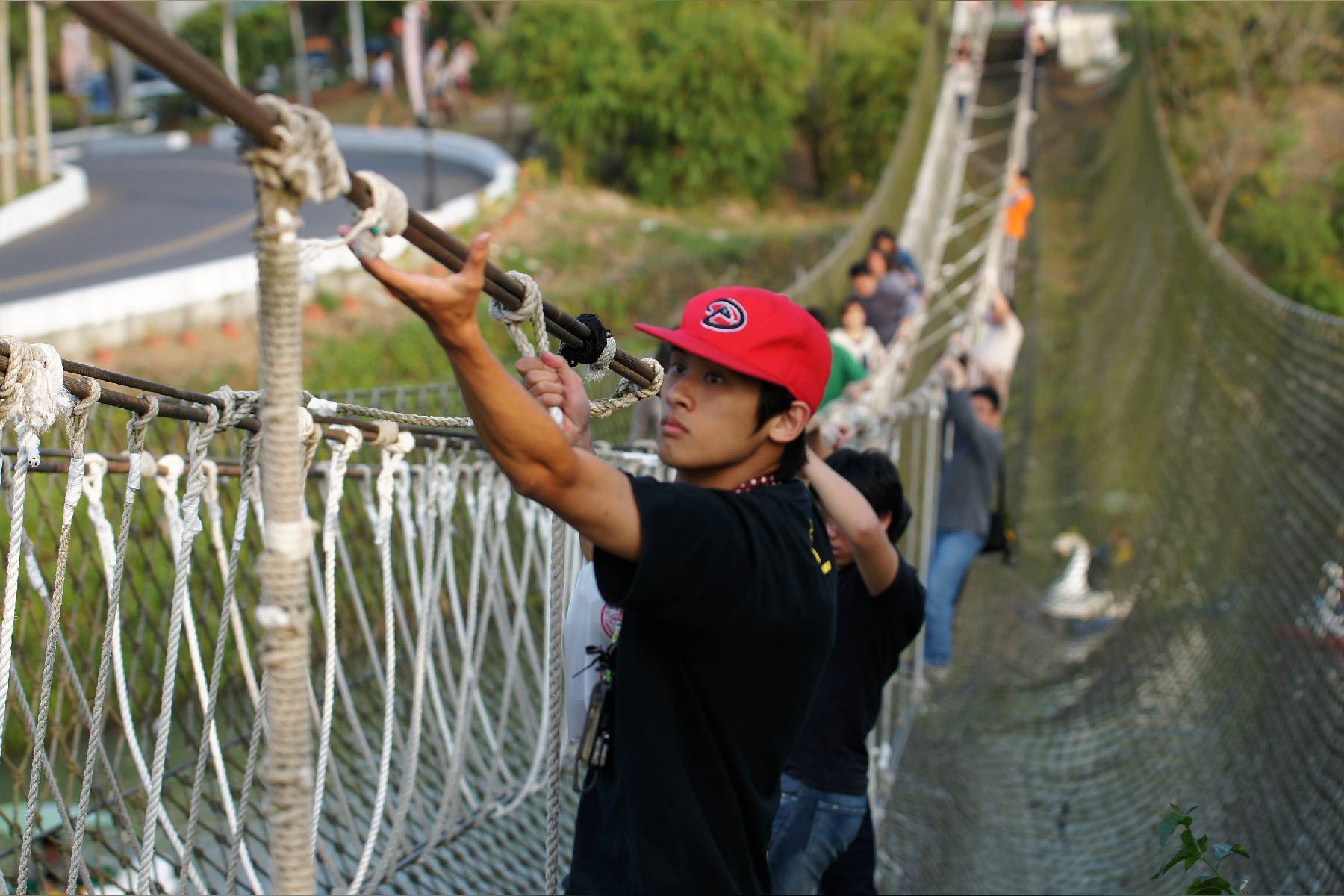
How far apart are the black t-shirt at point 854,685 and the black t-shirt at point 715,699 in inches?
33.3

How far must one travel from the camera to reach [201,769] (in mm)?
1652

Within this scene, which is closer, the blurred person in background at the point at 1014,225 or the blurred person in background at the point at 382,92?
the blurred person in background at the point at 1014,225

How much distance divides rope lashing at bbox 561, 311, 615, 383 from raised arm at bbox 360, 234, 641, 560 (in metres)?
0.31

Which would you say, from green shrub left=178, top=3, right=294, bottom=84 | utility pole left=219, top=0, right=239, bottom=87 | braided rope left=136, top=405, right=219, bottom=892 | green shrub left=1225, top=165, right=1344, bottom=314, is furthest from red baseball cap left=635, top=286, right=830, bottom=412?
green shrub left=178, top=3, right=294, bottom=84

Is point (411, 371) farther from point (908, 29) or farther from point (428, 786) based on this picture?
point (908, 29)

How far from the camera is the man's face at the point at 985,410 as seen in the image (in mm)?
4898

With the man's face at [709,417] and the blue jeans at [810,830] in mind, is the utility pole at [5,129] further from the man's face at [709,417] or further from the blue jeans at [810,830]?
the man's face at [709,417]

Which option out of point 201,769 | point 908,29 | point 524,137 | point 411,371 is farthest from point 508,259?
point 201,769

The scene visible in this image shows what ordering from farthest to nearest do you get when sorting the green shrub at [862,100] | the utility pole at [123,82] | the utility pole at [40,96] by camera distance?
the utility pole at [123,82]
the green shrub at [862,100]
the utility pole at [40,96]

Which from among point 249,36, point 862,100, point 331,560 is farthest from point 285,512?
point 249,36

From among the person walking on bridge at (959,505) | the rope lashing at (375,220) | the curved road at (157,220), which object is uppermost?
the rope lashing at (375,220)

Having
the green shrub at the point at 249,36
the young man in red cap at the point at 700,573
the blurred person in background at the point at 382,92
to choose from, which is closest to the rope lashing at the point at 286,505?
the young man in red cap at the point at 700,573

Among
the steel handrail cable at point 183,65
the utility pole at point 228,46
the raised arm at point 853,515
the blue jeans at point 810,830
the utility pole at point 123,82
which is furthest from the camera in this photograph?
the utility pole at point 123,82

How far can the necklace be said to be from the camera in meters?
1.53
